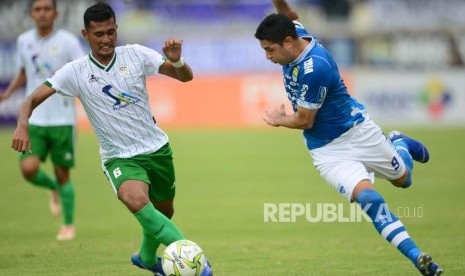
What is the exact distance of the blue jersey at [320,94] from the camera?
8773mm

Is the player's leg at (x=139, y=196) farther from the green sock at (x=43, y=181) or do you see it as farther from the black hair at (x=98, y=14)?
the green sock at (x=43, y=181)

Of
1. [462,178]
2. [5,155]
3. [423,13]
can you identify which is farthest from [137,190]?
[423,13]

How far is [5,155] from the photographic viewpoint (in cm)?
2428

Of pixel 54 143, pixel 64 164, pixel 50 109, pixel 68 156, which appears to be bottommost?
pixel 64 164

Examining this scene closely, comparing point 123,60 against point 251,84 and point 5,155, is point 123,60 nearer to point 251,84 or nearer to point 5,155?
point 5,155

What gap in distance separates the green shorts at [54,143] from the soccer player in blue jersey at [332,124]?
15.0ft

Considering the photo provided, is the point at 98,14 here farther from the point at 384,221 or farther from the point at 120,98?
the point at 384,221

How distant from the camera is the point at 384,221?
869 centimetres

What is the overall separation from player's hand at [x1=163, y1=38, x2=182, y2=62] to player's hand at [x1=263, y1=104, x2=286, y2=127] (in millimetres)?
989

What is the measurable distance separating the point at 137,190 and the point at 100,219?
6.05 meters

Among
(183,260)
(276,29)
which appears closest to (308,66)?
(276,29)

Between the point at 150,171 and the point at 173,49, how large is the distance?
123 centimetres

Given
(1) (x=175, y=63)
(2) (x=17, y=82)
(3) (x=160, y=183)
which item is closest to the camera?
(1) (x=175, y=63)

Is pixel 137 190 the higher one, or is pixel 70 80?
pixel 70 80
